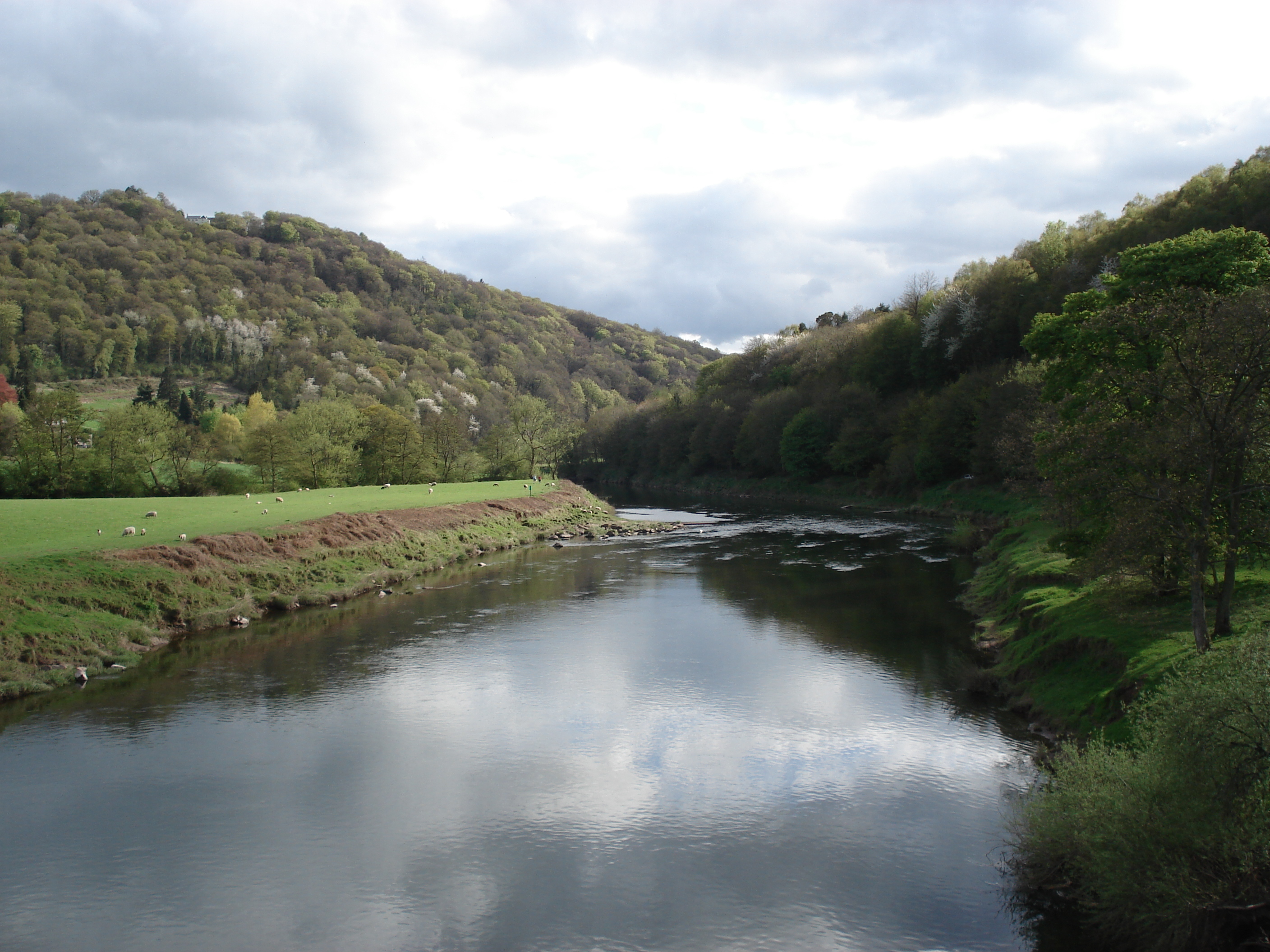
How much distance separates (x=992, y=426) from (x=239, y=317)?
12627 centimetres

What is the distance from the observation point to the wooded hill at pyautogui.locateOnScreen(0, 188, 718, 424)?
11706 cm

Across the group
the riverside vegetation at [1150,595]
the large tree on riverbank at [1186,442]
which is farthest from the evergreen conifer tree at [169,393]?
the large tree on riverbank at [1186,442]

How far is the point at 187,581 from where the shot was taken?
2578 centimetres

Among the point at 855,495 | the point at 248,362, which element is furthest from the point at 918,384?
the point at 248,362

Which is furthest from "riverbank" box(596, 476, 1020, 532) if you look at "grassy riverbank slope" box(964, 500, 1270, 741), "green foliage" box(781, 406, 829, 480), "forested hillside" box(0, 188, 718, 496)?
"grassy riverbank slope" box(964, 500, 1270, 741)

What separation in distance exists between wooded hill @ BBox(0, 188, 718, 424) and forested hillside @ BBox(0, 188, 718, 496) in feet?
1.24

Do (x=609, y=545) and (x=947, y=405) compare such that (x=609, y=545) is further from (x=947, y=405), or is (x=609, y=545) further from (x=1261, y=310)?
(x=1261, y=310)

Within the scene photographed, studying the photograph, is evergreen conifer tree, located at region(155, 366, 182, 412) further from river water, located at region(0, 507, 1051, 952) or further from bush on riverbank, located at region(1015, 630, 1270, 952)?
bush on riverbank, located at region(1015, 630, 1270, 952)

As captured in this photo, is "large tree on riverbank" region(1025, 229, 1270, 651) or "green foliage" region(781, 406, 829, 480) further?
"green foliage" region(781, 406, 829, 480)

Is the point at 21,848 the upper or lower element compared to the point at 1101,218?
lower

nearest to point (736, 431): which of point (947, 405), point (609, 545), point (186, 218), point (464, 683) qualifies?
point (947, 405)

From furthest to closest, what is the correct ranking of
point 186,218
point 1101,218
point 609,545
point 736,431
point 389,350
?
1. point 186,218
2. point 389,350
3. point 736,431
4. point 1101,218
5. point 609,545

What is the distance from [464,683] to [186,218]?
186 m

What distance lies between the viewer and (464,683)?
19797mm
